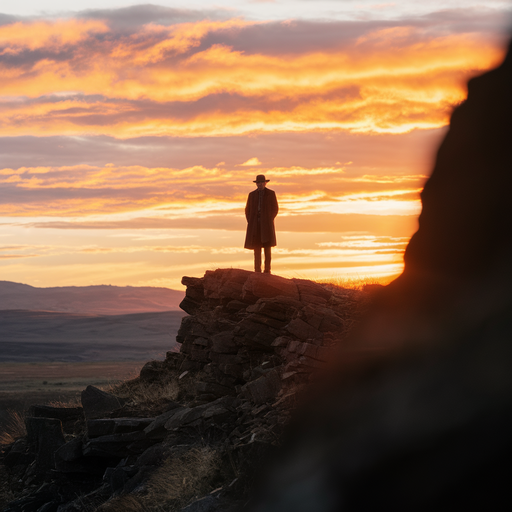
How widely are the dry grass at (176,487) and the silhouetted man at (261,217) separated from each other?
21.6ft

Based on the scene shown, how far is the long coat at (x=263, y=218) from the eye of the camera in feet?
53.5

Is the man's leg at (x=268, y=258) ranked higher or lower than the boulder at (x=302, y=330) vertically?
higher

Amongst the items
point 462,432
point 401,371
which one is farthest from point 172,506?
point 462,432

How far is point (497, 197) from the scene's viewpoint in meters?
6.40

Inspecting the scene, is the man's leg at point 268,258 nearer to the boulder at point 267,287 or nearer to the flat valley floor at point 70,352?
the boulder at point 267,287

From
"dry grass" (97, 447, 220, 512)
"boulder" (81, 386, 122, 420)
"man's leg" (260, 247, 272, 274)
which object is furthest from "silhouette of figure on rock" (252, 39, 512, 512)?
"boulder" (81, 386, 122, 420)

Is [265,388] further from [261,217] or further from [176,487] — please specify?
[261,217]

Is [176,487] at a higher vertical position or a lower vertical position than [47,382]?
higher

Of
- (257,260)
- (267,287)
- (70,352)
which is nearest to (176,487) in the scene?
(267,287)

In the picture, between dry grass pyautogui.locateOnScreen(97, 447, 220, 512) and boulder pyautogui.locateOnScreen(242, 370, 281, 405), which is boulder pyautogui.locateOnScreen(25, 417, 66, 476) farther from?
boulder pyautogui.locateOnScreen(242, 370, 281, 405)

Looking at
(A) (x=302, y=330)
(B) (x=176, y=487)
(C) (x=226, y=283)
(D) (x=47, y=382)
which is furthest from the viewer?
(D) (x=47, y=382)

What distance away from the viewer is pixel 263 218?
1630cm

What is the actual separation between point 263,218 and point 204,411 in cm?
591

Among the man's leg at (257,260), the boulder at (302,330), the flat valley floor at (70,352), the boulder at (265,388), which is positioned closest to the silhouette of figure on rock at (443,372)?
the boulder at (265,388)
